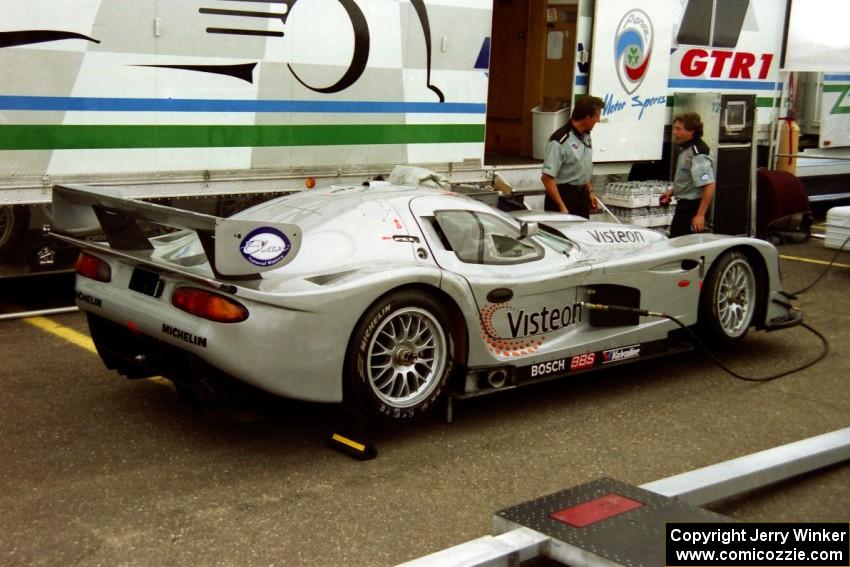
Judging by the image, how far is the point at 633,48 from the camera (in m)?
11.2

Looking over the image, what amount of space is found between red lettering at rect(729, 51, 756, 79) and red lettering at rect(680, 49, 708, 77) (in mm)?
536

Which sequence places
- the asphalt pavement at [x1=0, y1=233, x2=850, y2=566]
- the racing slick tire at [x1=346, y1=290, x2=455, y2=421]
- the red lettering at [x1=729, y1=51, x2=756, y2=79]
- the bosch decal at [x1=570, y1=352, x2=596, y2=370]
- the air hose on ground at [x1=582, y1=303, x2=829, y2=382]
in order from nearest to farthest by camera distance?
the asphalt pavement at [x1=0, y1=233, x2=850, y2=566] → the racing slick tire at [x1=346, y1=290, x2=455, y2=421] → the bosch decal at [x1=570, y1=352, x2=596, y2=370] → the air hose on ground at [x1=582, y1=303, x2=829, y2=382] → the red lettering at [x1=729, y1=51, x2=756, y2=79]

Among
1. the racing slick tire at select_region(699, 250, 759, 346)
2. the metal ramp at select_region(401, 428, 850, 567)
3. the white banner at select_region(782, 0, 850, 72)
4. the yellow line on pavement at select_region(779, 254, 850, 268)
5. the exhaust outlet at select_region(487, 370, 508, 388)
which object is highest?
the white banner at select_region(782, 0, 850, 72)

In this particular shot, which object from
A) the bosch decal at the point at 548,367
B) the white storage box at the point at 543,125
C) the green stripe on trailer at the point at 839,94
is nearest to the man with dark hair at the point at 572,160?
the white storage box at the point at 543,125

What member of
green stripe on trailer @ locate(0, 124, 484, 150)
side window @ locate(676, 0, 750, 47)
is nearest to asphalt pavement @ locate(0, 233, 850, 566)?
green stripe on trailer @ locate(0, 124, 484, 150)

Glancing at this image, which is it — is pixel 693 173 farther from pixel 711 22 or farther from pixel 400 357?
pixel 400 357

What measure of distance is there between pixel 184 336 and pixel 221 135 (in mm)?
3595

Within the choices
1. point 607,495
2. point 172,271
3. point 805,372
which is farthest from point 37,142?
point 805,372

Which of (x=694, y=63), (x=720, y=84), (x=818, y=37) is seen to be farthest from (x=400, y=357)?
(x=818, y=37)

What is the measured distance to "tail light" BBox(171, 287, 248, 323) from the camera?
4844 millimetres

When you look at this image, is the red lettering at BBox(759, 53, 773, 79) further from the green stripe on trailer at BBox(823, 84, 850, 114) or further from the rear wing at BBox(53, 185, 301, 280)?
the rear wing at BBox(53, 185, 301, 280)

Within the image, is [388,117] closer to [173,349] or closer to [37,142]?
[37,142]

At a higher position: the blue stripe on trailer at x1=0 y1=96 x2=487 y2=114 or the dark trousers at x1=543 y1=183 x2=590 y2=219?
the blue stripe on trailer at x1=0 y1=96 x2=487 y2=114

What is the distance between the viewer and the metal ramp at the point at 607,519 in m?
3.68
